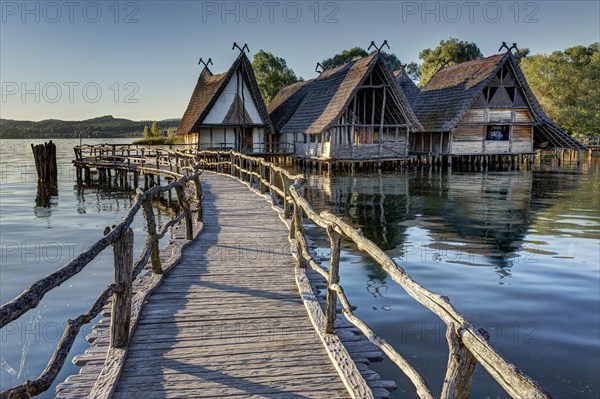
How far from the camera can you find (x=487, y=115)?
34312mm

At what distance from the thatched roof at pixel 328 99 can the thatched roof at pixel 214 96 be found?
2725 mm

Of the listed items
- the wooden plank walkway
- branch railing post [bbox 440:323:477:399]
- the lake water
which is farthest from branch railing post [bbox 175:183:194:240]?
branch railing post [bbox 440:323:477:399]

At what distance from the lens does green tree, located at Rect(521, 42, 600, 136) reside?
4559 centimetres

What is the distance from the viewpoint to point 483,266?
1016 cm

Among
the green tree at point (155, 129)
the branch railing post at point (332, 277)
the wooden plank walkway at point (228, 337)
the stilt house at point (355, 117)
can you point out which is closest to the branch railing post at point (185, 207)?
the wooden plank walkway at point (228, 337)

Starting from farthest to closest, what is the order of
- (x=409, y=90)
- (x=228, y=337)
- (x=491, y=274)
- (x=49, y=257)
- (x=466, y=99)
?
(x=409, y=90) < (x=466, y=99) < (x=49, y=257) < (x=491, y=274) < (x=228, y=337)

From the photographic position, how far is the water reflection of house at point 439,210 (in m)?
11.9

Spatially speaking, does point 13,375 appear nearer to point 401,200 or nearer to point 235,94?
point 401,200

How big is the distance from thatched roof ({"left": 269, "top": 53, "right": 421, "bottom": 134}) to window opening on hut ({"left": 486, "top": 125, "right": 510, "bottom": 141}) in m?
7.72

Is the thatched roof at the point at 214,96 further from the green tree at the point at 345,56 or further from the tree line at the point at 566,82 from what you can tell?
the green tree at the point at 345,56

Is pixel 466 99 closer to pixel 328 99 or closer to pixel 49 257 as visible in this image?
pixel 328 99

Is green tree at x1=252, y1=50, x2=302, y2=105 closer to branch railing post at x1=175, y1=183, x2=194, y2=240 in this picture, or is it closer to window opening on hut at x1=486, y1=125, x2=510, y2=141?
window opening on hut at x1=486, y1=125, x2=510, y2=141

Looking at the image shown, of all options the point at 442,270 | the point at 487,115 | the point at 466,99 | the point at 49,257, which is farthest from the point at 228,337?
the point at 487,115

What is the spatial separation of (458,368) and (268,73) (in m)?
57.4
